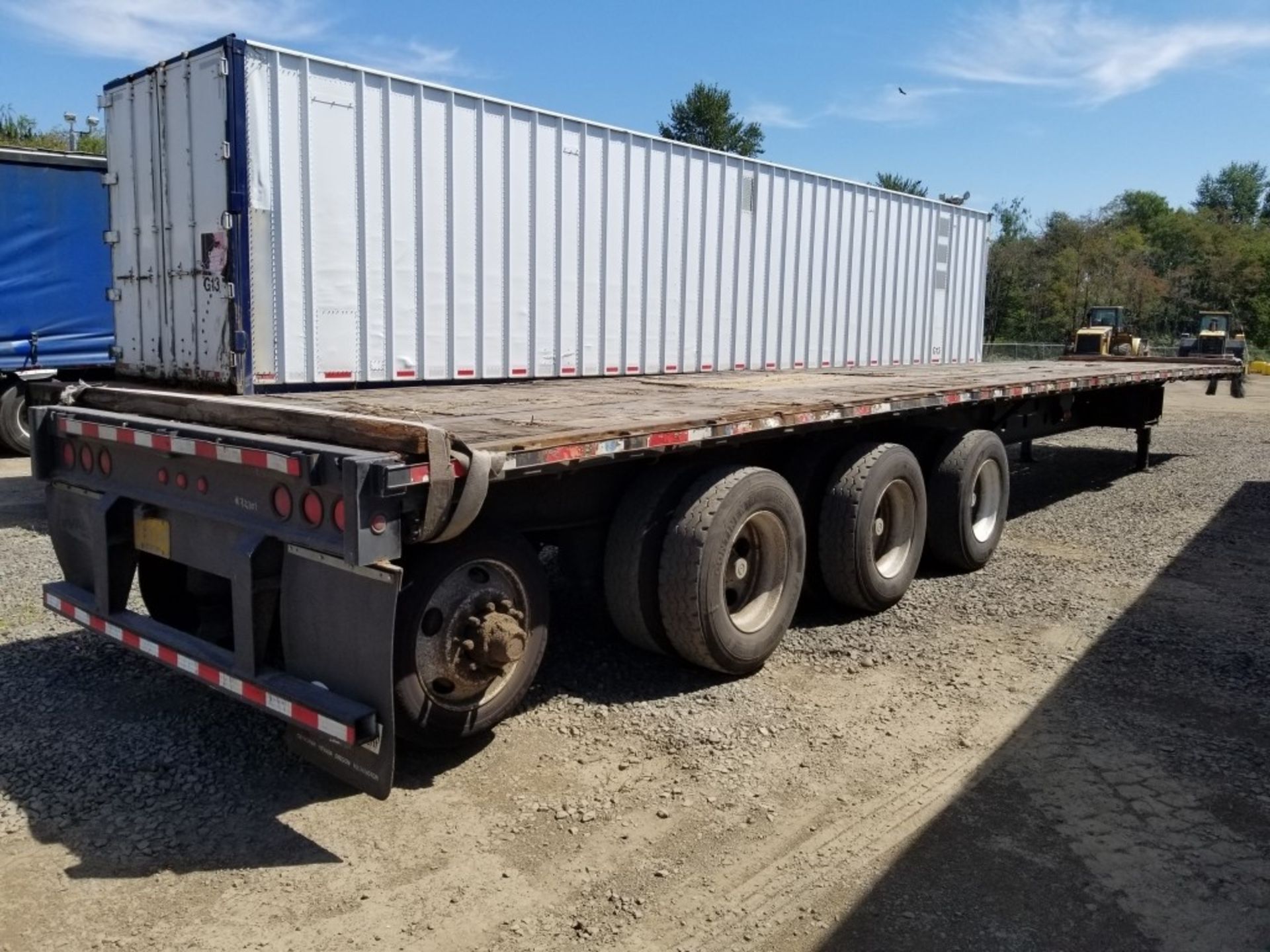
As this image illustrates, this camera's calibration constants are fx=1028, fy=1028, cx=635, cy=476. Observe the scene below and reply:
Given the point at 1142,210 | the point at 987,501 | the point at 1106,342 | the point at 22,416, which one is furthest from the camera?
the point at 1142,210

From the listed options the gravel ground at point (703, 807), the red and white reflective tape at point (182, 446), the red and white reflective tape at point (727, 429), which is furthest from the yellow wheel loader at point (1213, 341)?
the red and white reflective tape at point (182, 446)

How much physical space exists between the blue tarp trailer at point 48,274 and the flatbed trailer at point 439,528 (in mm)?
6576

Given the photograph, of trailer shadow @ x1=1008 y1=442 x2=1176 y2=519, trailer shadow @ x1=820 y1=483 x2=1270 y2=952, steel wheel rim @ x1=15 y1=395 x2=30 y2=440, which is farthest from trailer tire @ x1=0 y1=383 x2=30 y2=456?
trailer shadow @ x1=820 y1=483 x2=1270 y2=952

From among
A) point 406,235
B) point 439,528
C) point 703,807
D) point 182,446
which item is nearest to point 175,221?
point 406,235

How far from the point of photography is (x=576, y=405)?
534cm

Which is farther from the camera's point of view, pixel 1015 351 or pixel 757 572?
pixel 1015 351

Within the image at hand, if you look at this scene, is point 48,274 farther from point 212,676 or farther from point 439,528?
point 439,528

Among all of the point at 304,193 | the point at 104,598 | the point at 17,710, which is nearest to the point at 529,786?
the point at 104,598

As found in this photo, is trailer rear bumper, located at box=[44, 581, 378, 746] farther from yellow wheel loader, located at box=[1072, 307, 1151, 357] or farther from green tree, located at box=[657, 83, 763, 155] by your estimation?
green tree, located at box=[657, 83, 763, 155]

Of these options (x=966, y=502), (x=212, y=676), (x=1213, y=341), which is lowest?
(x=212, y=676)

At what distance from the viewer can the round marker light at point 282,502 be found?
11.7ft

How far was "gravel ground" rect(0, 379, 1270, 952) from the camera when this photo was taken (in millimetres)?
3121

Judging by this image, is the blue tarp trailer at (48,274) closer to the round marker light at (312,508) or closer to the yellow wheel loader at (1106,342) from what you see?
the round marker light at (312,508)

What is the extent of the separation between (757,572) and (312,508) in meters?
2.49
